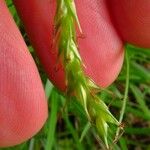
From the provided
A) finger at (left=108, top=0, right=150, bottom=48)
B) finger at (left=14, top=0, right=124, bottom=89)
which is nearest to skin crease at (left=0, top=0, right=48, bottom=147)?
finger at (left=14, top=0, right=124, bottom=89)

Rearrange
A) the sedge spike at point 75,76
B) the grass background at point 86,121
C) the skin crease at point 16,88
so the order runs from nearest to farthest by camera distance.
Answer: the sedge spike at point 75,76
the skin crease at point 16,88
the grass background at point 86,121

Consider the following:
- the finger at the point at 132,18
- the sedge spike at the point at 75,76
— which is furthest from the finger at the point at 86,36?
the sedge spike at the point at 75,76

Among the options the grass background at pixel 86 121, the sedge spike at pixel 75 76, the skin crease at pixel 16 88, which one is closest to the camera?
the sedge spike at pixel 75 76

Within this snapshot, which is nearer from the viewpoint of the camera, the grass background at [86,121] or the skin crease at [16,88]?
the skin crease at [16,88]

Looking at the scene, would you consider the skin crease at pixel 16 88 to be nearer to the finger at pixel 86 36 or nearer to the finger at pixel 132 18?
the finger at pixel 86 36

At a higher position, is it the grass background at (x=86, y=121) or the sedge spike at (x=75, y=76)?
the sedge spike at (x=75, y=76)
